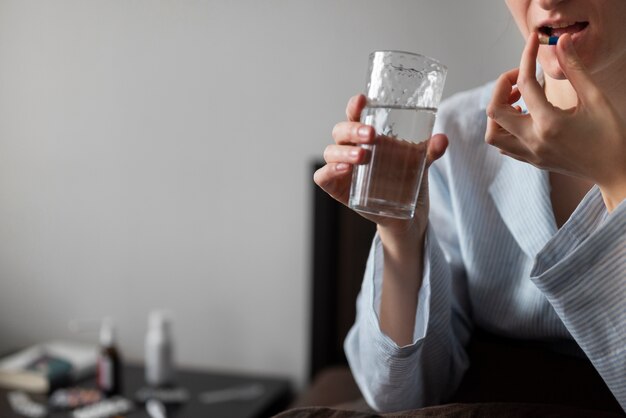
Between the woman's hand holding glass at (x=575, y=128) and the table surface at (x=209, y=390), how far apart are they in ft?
3.99

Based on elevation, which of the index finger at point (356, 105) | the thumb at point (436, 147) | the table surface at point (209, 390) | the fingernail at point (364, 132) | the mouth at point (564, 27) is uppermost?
the mouth at point (564, 27)

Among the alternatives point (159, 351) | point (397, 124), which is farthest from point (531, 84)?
point (159, 351)

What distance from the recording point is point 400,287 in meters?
0.91

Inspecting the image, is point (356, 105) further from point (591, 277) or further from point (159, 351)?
point (159, 351)

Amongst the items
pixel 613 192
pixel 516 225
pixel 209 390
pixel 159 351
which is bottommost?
pixel 209 390

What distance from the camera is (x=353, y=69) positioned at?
180 centimetres

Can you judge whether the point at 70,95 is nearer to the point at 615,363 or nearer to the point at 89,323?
the point at 89,323

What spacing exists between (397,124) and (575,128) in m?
0.18

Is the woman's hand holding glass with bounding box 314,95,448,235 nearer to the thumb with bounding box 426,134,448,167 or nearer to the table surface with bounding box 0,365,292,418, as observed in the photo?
the thumb with bounding box 426,134,448,167

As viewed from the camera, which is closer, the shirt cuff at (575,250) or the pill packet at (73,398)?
the shirt cuff at (575,250)

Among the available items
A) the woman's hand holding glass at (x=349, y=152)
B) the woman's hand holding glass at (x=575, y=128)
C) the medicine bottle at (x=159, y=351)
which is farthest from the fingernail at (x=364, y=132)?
the medicine bottle at (x=159, y=351)

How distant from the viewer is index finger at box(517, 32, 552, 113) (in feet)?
2.06

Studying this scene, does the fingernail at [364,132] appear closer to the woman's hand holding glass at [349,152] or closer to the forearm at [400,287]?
the woman's hand holding glass at [349,152]

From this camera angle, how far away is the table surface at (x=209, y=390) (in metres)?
1.66
